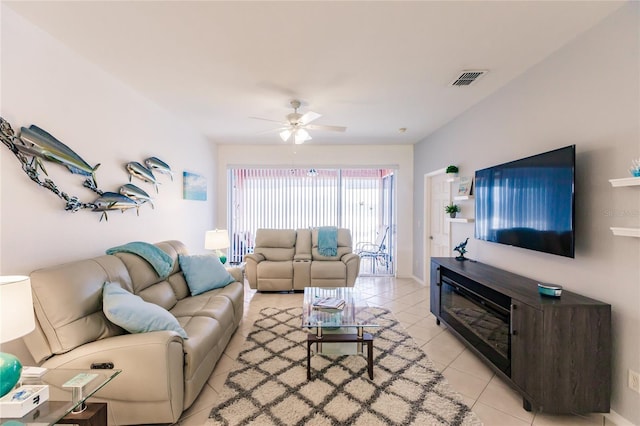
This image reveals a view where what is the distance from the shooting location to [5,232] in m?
1.67

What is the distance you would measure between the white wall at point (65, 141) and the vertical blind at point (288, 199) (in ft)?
7.70

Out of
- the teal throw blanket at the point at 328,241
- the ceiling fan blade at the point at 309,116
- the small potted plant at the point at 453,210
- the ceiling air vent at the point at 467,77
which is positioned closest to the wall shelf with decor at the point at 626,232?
the ceiling air vent at the point at 467,77

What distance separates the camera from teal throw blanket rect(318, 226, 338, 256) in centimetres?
487

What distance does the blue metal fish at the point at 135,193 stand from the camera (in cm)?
268

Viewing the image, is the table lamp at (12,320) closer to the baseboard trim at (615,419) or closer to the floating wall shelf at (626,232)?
the floating wall shelf at (626,232)

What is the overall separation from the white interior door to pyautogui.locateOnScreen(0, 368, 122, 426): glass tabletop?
4.00m

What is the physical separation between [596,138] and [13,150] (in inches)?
150

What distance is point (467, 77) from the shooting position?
2562 mm

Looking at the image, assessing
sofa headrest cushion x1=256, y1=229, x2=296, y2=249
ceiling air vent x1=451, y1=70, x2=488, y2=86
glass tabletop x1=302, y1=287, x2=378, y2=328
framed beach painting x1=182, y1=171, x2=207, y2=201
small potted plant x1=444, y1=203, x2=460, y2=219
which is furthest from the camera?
sofa headrest cushion x1=256, y1=229, x2=296, y2=249

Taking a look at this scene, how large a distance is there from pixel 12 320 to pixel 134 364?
2.01ft

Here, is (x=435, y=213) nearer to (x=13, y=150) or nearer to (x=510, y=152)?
(x=510, y=152)

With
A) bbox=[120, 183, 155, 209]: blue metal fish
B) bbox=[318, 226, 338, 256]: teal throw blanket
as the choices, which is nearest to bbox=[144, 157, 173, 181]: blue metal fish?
bbox=[120, 183, 155, 209]: blue metal fish

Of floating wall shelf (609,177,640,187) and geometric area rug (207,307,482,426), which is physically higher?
floating wall shelf (609,177,640,187)

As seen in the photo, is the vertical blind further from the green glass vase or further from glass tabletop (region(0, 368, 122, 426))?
the green glass vase
